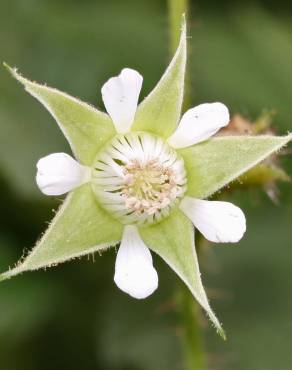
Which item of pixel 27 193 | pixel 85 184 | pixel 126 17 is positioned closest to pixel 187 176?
pixel 85 184

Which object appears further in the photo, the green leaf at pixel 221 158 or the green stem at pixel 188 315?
the green stem at pixel 188 315

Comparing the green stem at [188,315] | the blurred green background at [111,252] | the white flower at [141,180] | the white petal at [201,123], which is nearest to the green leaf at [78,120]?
the white flower at [141,180]

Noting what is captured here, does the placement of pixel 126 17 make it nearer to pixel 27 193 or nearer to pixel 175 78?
pixel 27 193

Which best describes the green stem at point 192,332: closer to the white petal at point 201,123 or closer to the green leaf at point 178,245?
the green leaf at point 178,245

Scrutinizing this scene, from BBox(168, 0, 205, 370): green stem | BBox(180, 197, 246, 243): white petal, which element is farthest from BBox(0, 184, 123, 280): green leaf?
BBox(168, 0, 205, 370): green stem

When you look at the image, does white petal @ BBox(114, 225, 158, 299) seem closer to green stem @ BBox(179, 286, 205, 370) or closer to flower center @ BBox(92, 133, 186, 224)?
flower center @ BBox(92, 133, 186, 224)

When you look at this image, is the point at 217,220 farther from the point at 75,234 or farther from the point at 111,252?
the point at 111,252
